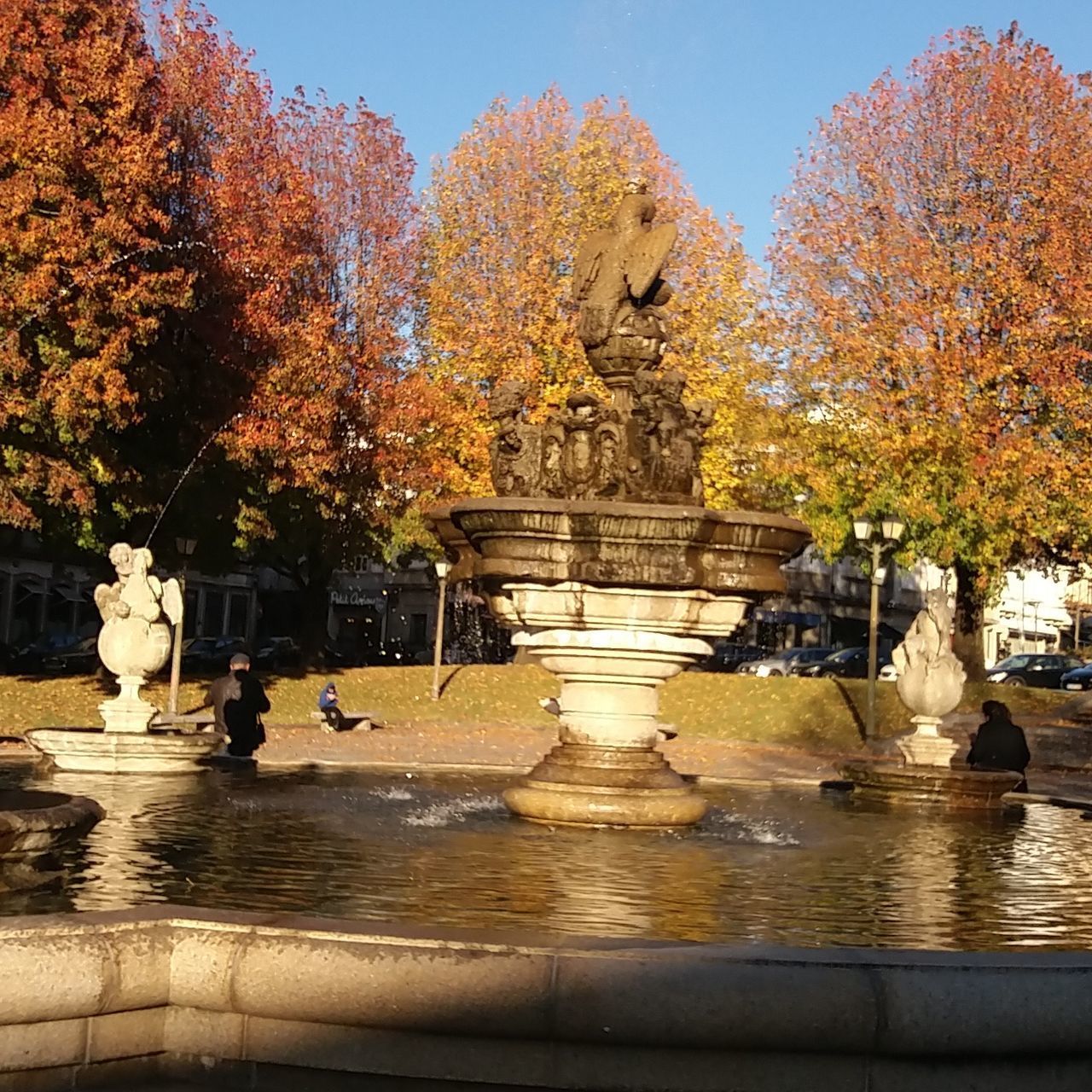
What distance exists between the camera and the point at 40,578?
2486 inches

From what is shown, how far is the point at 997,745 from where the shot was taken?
53.8ft

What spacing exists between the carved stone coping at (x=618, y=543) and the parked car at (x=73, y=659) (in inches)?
1500

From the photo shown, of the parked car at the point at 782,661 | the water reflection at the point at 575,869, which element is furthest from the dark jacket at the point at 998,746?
the parked car at the point at 782,661

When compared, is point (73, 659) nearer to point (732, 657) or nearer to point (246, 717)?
point (732, 657)

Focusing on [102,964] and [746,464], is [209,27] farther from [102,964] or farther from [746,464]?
[102,964]

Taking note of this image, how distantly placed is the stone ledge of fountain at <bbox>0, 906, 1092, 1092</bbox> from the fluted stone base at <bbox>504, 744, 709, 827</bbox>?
6241 mm

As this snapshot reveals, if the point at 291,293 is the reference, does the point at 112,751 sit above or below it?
below

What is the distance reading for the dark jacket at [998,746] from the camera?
16391mm

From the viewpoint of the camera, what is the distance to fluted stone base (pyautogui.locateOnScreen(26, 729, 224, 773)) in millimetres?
14352

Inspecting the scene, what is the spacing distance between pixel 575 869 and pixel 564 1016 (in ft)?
13.5

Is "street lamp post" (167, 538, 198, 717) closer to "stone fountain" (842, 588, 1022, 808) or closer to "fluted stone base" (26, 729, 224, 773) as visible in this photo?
"fluted stone base" (26, 729, 224, 773)

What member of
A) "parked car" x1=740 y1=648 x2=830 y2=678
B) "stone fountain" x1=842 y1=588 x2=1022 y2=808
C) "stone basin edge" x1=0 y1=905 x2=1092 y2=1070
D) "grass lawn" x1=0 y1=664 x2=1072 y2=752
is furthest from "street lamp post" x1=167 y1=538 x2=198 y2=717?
"parked car" x1=740 y1=648 x2=830 y2=678

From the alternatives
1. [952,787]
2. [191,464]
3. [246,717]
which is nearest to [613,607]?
[952,787]

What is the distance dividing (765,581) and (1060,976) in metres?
6.60
